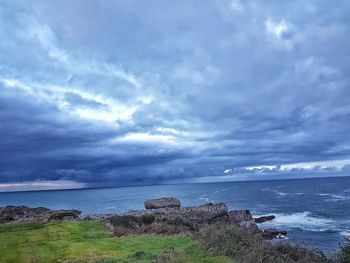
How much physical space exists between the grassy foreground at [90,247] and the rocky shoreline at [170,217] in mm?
6797

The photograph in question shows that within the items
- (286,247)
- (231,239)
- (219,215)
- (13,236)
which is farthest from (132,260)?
(219,215)

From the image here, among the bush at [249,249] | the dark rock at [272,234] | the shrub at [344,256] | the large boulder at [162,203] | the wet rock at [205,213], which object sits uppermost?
the large boulder at [162,203]

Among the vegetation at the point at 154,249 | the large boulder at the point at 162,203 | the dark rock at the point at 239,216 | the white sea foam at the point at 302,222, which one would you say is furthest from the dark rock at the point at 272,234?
the vegetation at the point at 154,249

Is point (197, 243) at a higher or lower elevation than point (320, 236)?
higher

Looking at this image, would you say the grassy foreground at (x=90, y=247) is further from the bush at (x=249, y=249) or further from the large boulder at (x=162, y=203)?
the large boulder at (x=162, y=203)

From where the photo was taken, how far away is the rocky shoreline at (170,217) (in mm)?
41062

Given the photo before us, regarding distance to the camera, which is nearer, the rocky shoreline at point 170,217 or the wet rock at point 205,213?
the rocky shoreline at point 170,217

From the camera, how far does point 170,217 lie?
152 feet

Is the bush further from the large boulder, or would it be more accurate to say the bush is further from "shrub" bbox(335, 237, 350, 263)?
the large boulder

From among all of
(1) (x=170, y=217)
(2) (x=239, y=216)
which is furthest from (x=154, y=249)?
(2) (x=239, y=216)

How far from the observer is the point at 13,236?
32.8 metres

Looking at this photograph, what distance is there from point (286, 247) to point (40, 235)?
66.1ft

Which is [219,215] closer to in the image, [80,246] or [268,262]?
[80,246]

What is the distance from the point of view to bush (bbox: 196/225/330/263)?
20034 mm
